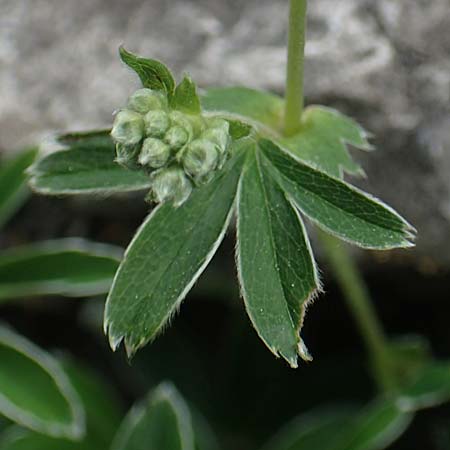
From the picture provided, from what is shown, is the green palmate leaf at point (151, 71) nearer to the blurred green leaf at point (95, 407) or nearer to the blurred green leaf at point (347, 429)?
the blurred green leaf at point (347, 429)

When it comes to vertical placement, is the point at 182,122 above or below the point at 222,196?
above

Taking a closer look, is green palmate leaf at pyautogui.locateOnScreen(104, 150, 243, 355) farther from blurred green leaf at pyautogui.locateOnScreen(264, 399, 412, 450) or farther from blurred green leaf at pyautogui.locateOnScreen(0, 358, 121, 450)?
blurred green leaf at pyautogui.locateOnScreen(0, 358, 121, 450)

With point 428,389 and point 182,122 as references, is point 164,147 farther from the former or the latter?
point 428,389

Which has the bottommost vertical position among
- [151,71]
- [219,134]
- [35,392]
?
[35,392]

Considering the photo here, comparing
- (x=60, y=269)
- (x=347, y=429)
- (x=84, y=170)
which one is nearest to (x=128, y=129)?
(x=84, y=170)

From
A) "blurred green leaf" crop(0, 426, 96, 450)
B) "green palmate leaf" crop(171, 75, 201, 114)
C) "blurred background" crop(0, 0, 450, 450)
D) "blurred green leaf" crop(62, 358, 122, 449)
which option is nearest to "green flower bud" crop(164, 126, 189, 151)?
"green palmate leaf" crop(171, 75, 201, 114)

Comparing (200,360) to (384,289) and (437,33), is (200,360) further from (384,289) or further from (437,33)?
(437,33)

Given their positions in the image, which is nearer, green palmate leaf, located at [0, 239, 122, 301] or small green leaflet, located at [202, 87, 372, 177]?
small green leaflet, located at [202, 87, 372, 177]

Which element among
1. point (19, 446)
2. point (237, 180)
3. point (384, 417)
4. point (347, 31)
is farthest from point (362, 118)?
point (19, 446)
